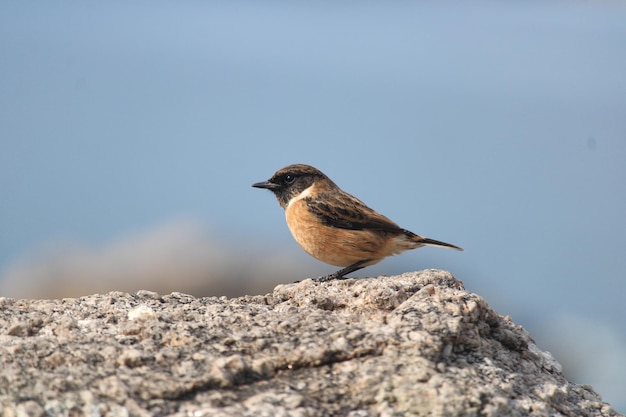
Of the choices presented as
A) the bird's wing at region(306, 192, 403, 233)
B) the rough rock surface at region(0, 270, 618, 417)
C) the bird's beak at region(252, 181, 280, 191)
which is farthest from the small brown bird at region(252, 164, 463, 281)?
the rough rock surface at region(0, 270, 618, 417)

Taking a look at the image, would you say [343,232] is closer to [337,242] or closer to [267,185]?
[337,242]

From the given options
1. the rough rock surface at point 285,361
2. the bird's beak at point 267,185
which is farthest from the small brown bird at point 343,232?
the rough rock surface at point 285,361

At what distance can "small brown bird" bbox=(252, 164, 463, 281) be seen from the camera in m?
6.90

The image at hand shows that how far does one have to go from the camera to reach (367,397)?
323 cm

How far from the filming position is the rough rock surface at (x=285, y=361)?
315cm

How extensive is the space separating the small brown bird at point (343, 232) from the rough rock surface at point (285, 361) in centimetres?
245

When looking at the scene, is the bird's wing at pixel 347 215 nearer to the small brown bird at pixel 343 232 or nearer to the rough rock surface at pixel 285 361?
the small brown bird at pixel 343 232

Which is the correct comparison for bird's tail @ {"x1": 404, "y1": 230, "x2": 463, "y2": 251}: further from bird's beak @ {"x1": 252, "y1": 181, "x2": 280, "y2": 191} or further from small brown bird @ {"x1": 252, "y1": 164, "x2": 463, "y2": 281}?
bird's beak @ {"x1": 252, "y1": 181, "x2": 280, "y2": 191}

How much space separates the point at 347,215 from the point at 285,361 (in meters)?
3.69

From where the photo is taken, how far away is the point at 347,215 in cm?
706

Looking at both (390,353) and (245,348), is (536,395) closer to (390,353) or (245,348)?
(390,353)

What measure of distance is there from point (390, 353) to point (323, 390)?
363 millimetres

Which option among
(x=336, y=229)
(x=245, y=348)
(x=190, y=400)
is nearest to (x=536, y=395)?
(x=245, y=348)

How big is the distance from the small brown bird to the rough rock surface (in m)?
2.45
